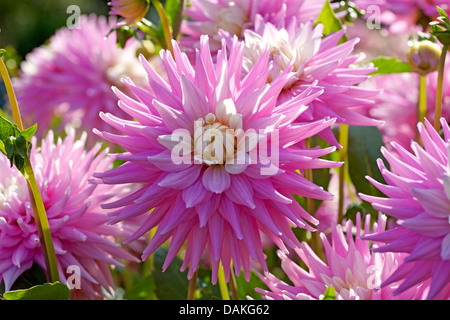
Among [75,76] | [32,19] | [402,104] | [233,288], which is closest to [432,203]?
[233,288]

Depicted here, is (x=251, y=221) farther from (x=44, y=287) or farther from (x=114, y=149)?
(x=114, y=149)

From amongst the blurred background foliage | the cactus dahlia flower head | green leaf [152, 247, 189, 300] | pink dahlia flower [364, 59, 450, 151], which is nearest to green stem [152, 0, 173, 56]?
the cactus dahlia flower head

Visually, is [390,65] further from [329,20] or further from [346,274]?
[346,274]

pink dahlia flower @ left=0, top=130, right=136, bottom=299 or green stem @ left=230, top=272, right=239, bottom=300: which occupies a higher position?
pink dahlia flower @ left=0, top=130, right=136, bottom=299

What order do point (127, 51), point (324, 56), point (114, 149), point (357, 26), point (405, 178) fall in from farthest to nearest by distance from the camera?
1. point (357, 26)
2. point (127, 51)
3. point (114, 149)
4. point (324, 56)
5. point (405, 178)

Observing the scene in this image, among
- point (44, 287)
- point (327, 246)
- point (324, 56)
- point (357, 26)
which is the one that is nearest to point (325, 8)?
point (324, 56)

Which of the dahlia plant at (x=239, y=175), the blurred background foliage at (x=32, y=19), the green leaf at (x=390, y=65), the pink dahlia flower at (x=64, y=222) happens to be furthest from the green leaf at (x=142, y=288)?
the blurred background foliage at (x=32, y=19)

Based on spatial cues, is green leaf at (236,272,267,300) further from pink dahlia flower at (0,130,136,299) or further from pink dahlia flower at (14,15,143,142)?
pink dahlia flower at (14,15,143,142)
